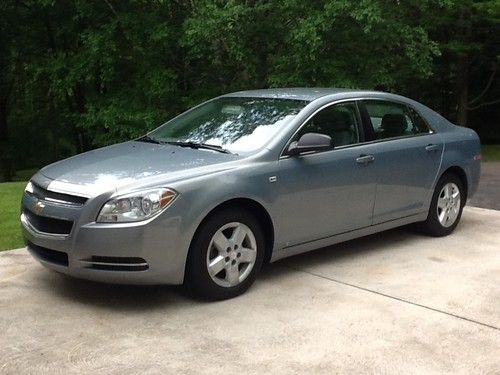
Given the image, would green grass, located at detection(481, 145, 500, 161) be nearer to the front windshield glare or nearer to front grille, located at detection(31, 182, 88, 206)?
the front windshield glare

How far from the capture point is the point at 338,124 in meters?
5.54

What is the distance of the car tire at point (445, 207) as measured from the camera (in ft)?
20.8

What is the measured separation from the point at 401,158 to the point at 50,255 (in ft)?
10.6

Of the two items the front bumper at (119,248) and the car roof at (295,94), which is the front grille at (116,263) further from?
the car roof at (295,94)

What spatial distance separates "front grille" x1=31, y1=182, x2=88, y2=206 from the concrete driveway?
2.41 feet

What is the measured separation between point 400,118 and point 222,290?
2.73 metres

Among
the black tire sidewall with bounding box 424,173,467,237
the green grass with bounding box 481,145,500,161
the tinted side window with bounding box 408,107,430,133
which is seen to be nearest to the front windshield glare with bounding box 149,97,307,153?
the tinted side window with bounding box 408,107,430,133

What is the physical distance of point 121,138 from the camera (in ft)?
45.1

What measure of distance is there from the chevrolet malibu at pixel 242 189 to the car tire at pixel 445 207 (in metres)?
0.01

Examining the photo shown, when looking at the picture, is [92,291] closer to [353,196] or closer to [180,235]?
[180,235]

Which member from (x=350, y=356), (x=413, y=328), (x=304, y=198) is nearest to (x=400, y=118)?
(x=304, y=198)

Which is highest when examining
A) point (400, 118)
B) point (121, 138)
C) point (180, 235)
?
point (400, 118)

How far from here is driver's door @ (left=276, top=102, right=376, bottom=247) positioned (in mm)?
4953

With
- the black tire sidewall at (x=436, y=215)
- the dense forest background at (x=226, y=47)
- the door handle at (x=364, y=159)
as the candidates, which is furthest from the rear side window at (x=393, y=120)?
the dense forest background at (x=226, y=47)
